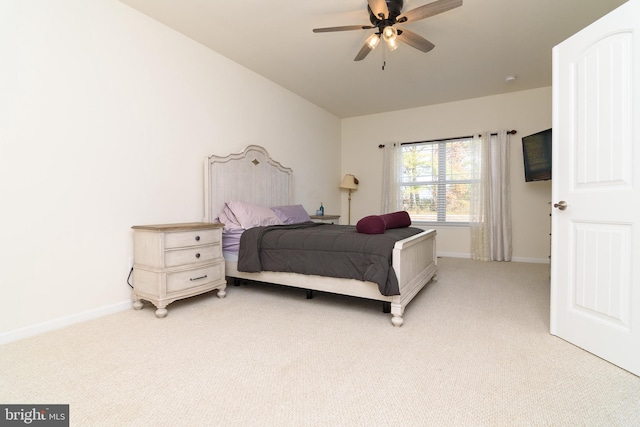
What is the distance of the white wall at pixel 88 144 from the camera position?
205 cm

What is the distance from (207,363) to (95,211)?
5.35 ft

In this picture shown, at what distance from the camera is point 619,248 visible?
169 cm

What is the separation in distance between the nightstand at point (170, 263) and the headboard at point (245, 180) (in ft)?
2.10

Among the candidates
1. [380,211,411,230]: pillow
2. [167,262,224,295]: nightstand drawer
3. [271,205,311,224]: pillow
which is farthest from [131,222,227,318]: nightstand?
[380,211,411,230]: pillow

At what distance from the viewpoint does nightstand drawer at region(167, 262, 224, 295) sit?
2.50 m

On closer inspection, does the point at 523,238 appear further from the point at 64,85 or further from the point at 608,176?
the point at 64,85

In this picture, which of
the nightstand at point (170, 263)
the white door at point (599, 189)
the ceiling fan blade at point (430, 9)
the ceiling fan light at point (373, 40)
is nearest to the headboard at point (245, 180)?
the nightstand at point (170, 263)

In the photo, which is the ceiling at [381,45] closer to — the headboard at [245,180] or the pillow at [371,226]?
the headboard at [245,180]

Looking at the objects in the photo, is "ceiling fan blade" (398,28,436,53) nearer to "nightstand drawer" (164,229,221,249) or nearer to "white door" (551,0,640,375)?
"white door" (551,0,640,375)

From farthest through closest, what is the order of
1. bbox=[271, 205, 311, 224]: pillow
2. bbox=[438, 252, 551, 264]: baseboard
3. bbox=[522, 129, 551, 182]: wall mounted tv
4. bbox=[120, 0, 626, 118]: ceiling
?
1. bbox=[438, 252, 551, 264]: baseboard
2. bbox=[522, 129, 551, 182]: wall mounted tv
3. bbox=[271, 205, 311, 224]: pillow
4. bbox=[120, 0, 626, 118]: ceiling

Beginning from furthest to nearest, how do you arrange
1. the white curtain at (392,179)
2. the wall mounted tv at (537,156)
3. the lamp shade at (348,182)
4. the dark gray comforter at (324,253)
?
the lamp shade at (348,182)
the white curtain at (392,179)
the wall mounted tv at (537,156)
the dark gray comforter at (324,253)

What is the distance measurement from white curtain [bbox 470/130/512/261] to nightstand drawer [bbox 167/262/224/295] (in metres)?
4.11

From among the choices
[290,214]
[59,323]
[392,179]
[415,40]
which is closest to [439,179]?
[392,179]

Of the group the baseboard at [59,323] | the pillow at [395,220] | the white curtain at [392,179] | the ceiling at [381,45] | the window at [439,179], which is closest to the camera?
the baseboard at [59,323]
